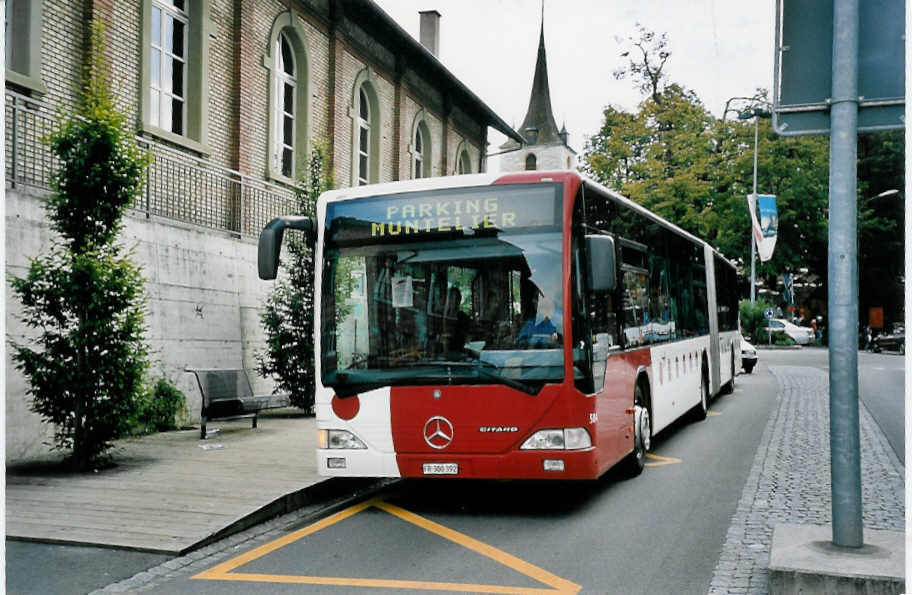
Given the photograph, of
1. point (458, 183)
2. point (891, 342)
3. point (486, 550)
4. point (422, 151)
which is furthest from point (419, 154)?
point (891, 342)

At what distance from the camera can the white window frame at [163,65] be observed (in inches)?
600

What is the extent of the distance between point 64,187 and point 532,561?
6.38 metres

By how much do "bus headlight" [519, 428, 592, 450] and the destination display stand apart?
1676mm

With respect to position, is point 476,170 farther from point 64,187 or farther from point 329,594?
point 329,594

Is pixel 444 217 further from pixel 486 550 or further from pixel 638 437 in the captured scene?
pixel 638 437

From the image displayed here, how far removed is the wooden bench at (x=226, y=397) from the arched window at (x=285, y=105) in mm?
6895

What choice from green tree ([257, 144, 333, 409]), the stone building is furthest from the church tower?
green tree ([257, 144, 333, 409])

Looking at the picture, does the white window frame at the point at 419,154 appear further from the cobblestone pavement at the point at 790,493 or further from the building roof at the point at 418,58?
the cobblestone pavement at the point at 790,493

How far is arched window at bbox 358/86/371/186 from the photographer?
24.1 metres

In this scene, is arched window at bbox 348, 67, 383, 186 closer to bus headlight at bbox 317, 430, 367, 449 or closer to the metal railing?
the metal railing

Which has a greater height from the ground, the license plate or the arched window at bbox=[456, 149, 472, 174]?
the arched window at bbox=[456, 149, 472, 174]

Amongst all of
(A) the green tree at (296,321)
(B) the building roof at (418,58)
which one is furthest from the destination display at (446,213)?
(B) the building roof at (418,58)

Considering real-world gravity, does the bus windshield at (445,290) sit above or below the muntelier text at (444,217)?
below

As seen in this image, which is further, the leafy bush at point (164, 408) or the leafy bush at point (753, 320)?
the leafy bush at point (753, 320)
